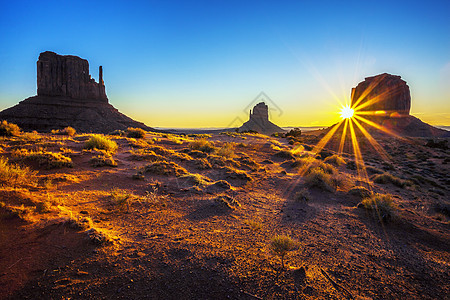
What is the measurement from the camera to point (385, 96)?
8250 cm

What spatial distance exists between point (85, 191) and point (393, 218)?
10.6 meters

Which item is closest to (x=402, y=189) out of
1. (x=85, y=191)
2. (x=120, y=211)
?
(x=120, y=211)

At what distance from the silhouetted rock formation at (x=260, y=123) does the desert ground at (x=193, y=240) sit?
76892mm

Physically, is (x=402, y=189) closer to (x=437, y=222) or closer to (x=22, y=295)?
(x=437, y=222)

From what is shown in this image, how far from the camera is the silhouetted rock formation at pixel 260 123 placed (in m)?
87.6

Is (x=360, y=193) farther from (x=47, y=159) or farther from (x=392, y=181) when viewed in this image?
(x=47, y=159)

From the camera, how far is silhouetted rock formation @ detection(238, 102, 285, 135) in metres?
87.6

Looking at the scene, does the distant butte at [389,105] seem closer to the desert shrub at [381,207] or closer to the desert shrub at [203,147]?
the desert shrub at [203,147]

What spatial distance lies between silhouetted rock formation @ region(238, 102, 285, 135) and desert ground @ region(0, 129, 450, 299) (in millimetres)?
76892

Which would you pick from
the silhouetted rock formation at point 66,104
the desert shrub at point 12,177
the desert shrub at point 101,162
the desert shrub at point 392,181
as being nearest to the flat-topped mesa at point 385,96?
the desert shrub at point 392,181

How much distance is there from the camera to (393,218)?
22.5 feet

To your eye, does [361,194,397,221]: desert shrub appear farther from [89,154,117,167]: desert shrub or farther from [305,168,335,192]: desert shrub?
[89,154,117,167]: desert shrub

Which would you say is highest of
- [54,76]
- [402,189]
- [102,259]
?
[54,76]

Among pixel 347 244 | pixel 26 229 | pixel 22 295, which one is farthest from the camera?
pixel 347 244
